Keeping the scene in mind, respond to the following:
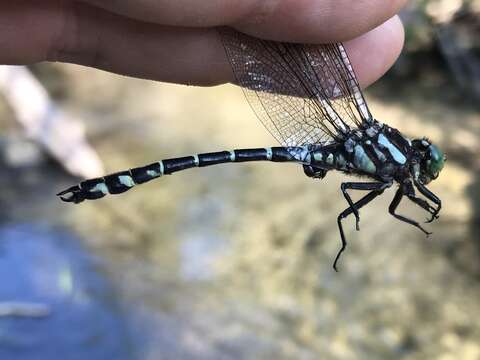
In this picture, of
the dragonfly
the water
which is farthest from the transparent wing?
the water

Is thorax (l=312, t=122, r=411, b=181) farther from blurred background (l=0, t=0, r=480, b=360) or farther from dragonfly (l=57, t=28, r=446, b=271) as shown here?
blurred background (l=0, t=0, r=480, b=360)

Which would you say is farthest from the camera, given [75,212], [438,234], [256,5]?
[75,212]

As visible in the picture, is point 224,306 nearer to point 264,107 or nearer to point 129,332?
point 129,332

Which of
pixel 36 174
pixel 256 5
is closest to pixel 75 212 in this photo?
pixel 36 174

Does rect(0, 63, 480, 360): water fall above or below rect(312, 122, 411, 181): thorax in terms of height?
above

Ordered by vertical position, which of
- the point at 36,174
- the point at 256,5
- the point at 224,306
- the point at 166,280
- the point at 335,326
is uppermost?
the point at 36,174

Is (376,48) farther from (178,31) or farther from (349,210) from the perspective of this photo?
(178,31)
